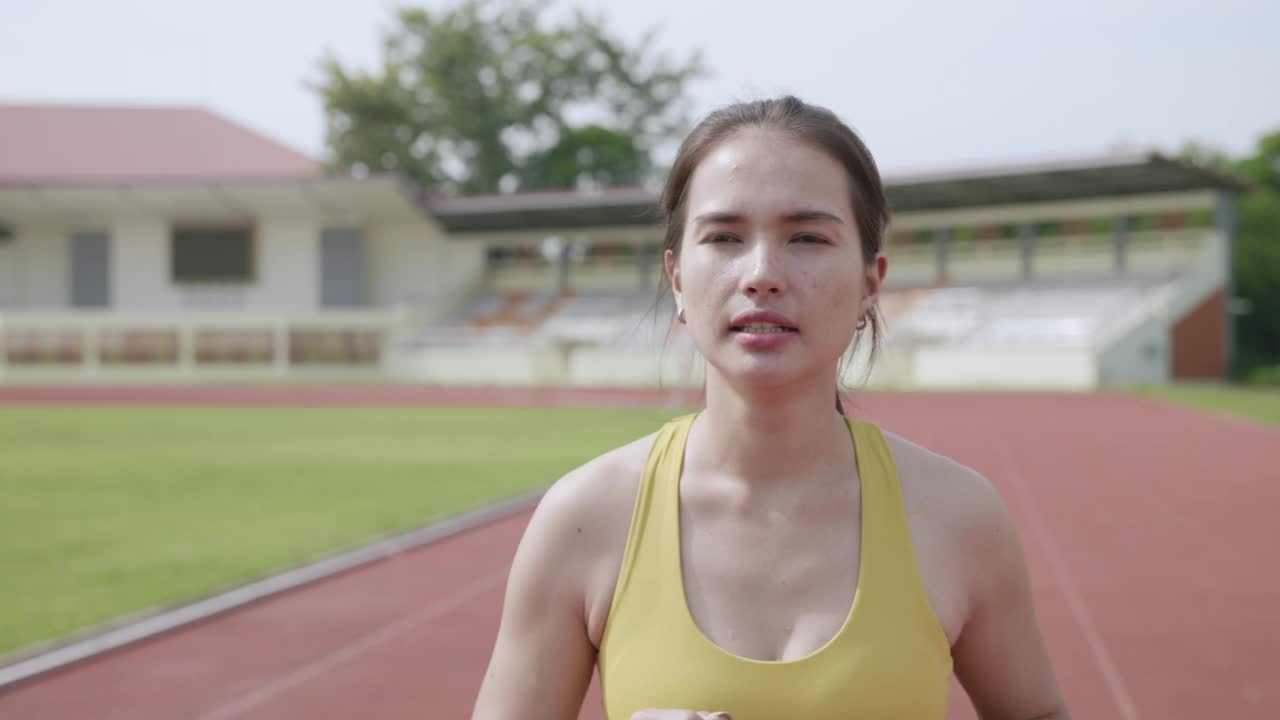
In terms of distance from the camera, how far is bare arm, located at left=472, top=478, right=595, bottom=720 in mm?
1538

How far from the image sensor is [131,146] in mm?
55438

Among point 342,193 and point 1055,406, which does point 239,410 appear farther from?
point 342,193

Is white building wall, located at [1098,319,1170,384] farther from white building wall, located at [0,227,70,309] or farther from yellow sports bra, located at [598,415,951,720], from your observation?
white building wall, located at [0,227,70,309]

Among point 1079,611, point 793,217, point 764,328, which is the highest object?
point 793,217

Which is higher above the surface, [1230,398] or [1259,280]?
[1259,280]

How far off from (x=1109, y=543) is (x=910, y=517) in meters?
7.21

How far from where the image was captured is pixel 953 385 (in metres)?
36.1

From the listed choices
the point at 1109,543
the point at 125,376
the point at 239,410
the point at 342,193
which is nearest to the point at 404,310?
the point at 342,193

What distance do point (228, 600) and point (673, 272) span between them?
16.5 feet

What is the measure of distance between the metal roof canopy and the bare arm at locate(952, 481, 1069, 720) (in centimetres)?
2978

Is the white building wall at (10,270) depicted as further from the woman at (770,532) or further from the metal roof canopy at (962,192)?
the woman at (770,532)

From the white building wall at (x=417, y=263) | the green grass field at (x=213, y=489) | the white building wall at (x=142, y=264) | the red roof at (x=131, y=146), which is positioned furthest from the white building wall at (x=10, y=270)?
the green grass field at (x=213, y=489)

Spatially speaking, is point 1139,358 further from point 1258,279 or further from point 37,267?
point 37,267

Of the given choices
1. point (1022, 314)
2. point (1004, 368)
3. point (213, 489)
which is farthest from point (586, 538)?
point (1022, 314)
